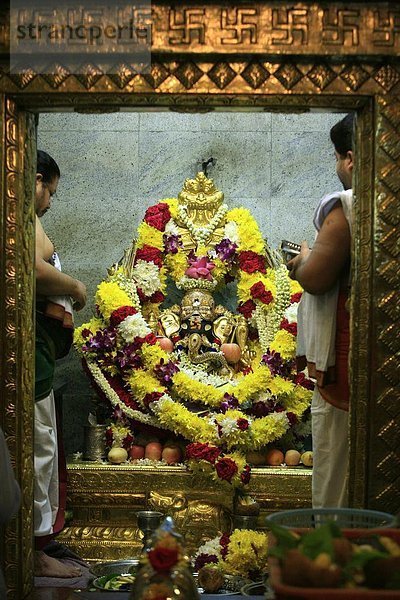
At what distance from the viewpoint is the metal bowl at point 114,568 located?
491 centimetres

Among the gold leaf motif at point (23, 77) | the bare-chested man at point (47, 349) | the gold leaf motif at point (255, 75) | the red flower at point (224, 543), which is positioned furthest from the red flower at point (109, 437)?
the gold leaf motif at point (255, 75)

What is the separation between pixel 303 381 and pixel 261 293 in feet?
2.02

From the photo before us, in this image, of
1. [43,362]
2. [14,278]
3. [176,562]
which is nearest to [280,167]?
[43,362]

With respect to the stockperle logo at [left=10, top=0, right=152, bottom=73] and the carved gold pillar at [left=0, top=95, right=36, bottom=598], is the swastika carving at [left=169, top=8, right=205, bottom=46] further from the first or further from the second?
the carved gold pillar at [left=0, top=95, right=36, bottom=598]

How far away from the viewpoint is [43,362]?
470 cm

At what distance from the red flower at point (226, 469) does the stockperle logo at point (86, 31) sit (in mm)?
2541

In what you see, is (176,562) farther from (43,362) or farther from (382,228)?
(43,362)

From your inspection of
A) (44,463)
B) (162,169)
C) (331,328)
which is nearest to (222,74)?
(331,328)

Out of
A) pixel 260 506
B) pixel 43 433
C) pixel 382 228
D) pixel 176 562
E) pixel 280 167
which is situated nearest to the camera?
pixel 176 562

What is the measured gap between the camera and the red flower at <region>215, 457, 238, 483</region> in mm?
5664

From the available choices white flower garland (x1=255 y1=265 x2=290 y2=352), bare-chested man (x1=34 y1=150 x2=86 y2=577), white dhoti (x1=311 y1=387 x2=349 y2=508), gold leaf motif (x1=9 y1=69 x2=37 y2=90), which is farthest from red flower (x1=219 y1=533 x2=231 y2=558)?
gold leaf motif (x1=9 y1=69 x2=37 y2=90)

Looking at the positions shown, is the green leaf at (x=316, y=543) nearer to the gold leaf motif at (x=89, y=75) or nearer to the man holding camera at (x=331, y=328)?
the man holding camera at (x=331, y=328)

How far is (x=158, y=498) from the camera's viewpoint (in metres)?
5.80

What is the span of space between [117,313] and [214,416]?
2.82 ft
